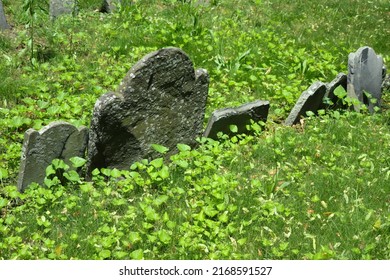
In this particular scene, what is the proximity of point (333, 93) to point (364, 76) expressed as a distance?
0.48 meters

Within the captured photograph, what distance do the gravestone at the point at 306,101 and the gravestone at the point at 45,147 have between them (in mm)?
2382

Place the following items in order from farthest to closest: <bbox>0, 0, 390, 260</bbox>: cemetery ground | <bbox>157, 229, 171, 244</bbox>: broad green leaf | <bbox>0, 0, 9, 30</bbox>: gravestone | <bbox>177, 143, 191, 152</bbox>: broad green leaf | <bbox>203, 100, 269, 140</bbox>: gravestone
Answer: <bbox>0, 0, 9, 30</bbox>: gravestone → <bbox>203, 100, 269, 140</bbox>: gravestone → <bbox>177, 143, 191, 152</bbox>: broad green leaf → <bbox>0, 0, 390, 260</bbox>: cemetery ground → <bbox>157, 229, 171, 244</bbox>: broad green leaf

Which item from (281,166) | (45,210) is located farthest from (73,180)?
(281,166)

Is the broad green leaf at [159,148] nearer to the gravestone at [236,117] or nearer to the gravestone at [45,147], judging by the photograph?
the gravestone at [236,117]

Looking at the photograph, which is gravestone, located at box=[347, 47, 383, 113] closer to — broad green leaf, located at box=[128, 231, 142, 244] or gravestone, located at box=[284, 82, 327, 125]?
A: gravestone, located at box=[284, 82, 327, 125]

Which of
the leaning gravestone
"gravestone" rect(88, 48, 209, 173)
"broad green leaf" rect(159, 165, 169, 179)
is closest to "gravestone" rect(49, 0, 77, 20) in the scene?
the leaning gravestone

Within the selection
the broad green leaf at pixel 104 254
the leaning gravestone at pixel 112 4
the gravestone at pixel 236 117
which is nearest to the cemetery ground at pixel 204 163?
the broad green leaf at pixel 104 254

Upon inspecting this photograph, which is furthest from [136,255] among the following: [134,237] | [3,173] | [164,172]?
[3,173]

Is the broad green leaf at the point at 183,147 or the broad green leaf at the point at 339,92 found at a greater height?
the broad green leaf at the point at 339,92

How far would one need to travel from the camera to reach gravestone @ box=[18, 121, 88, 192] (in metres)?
4.86

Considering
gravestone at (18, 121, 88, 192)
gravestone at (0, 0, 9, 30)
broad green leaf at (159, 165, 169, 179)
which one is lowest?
gravestone at (0, 0, 9, 30)

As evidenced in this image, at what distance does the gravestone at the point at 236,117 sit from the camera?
579 cm

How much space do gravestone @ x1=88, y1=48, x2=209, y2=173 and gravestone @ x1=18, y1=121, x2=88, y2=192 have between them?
16 cm

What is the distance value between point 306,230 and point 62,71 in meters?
3.88
